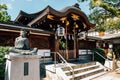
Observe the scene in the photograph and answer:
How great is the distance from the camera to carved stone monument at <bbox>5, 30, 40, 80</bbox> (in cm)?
752

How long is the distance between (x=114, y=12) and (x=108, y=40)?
1318 centimetres

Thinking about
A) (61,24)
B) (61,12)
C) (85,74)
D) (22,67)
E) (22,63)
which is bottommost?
(85,74)

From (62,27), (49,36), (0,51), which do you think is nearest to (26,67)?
(0,51)

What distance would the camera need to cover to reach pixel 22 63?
781 centimetres

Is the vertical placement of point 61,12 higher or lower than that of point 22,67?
higher

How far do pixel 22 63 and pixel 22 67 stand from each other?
20cm

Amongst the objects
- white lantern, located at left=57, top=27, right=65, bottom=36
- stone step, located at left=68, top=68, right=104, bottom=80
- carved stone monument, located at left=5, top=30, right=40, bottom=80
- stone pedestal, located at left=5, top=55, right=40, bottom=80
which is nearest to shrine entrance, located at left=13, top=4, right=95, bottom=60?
white lantern, located at left=57, top=27, right=65, bottom=36

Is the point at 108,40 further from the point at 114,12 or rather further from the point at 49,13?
the point at 49,13

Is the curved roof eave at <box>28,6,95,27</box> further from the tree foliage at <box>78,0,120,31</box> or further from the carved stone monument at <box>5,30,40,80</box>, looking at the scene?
the carved stone monument at <box>5,30,40,80</box>

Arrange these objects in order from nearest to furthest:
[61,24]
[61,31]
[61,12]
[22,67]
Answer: [22,67], [61,12], [61,31], [61,24]

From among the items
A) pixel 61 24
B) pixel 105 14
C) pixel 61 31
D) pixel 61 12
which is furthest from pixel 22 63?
pixel 105 14

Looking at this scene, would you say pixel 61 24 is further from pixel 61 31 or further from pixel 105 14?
pixel 105 14

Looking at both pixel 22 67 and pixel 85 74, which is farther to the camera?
pixel 85 74

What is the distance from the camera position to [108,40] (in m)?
26.5
